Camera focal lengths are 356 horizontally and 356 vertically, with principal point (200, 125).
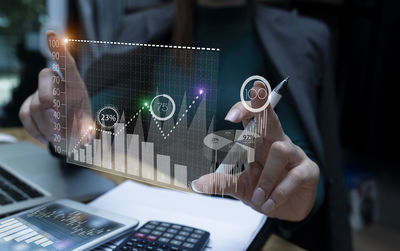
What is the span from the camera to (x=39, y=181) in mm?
396

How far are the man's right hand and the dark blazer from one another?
0.03 meters

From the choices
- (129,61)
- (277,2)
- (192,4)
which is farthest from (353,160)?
(129,61)

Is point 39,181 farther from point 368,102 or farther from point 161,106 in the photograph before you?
point 368,102

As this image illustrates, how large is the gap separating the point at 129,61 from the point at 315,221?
249 millimetres

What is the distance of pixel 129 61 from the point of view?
253mm

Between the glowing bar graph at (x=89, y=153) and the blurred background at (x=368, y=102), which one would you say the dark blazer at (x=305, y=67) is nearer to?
the glowing bar graph at (x=89, y=153)

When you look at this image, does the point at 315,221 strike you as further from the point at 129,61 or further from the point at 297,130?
the point at 129,61

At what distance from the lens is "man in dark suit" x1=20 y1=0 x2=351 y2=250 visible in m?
0.26

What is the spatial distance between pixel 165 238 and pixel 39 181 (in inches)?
7.5

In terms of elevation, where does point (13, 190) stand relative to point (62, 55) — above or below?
below
